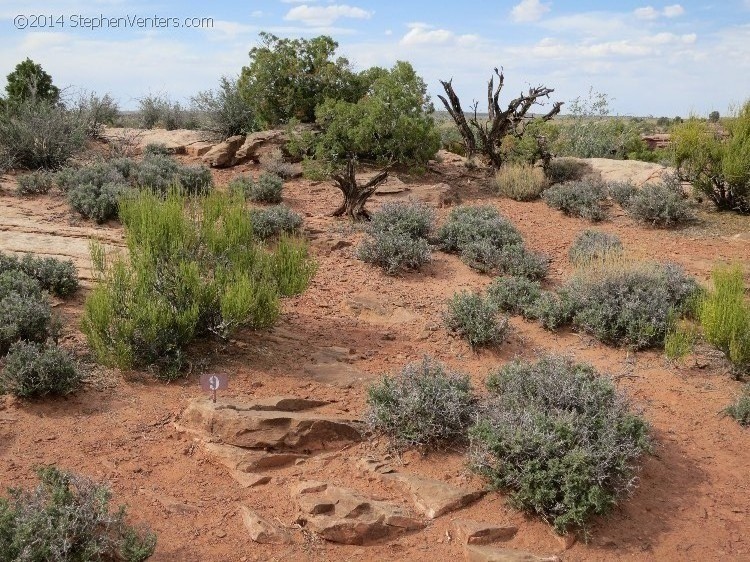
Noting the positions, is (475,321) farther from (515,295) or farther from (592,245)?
(592,245)

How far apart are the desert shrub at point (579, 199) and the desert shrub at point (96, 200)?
23.5 feet

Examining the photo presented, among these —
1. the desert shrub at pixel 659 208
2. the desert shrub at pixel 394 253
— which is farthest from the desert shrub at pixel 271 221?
the desert shrub at pixel 659 208

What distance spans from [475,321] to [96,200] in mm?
5722

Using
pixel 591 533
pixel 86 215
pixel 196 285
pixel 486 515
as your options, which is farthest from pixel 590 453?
pixel 86 215

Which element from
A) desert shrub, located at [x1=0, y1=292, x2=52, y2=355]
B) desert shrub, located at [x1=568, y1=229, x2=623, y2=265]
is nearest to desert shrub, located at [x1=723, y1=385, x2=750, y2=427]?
desert shrub, located at [x1=568, y1=229, x2=623, y2=265]

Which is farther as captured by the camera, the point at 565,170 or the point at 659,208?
the point at 565,170

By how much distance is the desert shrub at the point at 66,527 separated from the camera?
2994mm

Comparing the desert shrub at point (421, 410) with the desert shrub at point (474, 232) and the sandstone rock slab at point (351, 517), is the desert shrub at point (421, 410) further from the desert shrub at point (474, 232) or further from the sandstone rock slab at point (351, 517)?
the desert shrub at point (474, 232)

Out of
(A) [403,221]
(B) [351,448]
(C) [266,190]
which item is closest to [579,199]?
(A) [403,221]

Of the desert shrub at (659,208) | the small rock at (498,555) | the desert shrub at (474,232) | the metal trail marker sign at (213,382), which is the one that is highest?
the desert shrub at (659,208)

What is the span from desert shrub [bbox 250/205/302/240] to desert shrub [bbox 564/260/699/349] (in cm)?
393

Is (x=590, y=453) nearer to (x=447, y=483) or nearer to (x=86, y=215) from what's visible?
(x=447, y=483)

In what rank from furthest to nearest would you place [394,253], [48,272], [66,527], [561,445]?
[394,253] → [48,272] → [561,445] → [66,527]

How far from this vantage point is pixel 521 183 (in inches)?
480
